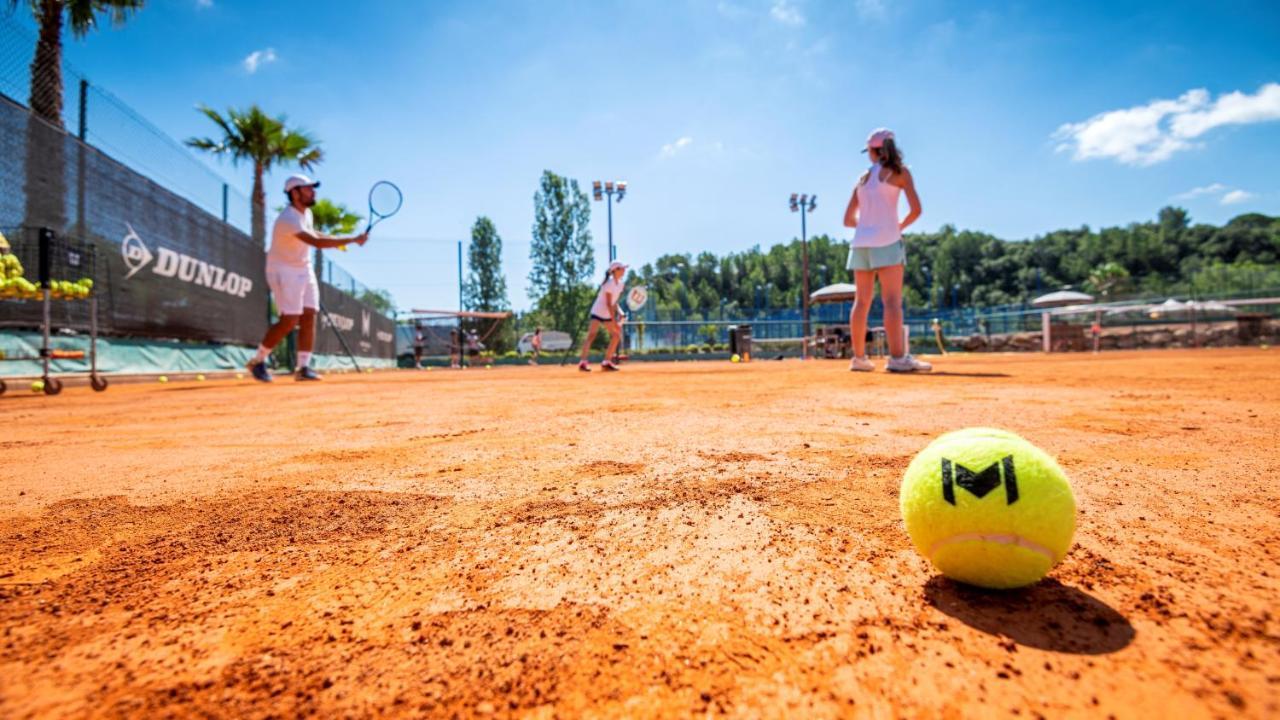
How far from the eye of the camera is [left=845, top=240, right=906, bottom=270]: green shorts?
5520 mm

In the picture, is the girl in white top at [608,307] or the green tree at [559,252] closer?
the girl in white top at [608,307]

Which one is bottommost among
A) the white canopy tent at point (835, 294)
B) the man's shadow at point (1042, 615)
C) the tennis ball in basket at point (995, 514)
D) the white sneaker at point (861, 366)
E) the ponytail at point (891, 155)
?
the man's shadow at point (1042, 615)

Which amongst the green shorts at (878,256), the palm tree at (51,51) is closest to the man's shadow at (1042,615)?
the green shorts at (878,256)

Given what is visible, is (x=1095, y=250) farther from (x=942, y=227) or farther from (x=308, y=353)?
(x=308, y=353)

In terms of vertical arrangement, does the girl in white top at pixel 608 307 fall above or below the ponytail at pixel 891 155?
below

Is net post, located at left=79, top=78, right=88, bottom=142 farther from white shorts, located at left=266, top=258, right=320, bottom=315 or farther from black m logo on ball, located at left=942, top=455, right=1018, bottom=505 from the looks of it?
black m logo on ball, located at left=942, top=455, right=1018, bottom=505

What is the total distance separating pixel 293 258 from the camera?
22.6 ft

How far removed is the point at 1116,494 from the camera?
151 cm

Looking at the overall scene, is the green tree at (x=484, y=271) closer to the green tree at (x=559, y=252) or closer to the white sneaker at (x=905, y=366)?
the green tree at (x=559, y=252)

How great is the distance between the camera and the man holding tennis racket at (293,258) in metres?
6.77

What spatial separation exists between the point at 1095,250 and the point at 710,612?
75582 millimetres

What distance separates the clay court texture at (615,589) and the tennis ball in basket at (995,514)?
54mm

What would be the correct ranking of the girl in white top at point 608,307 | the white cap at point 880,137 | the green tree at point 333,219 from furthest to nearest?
the green tree at point 333,219, the girl in white top at point 608,307, the white cap at point 880,137

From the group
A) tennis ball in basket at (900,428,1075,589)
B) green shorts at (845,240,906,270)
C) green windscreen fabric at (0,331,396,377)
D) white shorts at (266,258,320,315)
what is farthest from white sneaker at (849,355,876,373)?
green windscreen fabric at (0,331,396,377)
